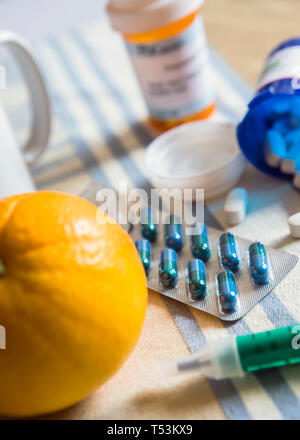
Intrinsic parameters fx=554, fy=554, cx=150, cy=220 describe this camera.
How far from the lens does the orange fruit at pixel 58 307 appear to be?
36 cm

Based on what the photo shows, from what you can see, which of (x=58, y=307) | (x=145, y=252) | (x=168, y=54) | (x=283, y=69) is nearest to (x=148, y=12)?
(x=168, y=54)

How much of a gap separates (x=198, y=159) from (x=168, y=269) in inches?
7.7

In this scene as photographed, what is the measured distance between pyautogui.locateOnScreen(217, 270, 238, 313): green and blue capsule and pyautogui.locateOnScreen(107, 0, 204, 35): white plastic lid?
1.07 ft

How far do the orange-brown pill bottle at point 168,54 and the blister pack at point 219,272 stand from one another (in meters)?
0.23

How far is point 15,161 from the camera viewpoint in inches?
24.1

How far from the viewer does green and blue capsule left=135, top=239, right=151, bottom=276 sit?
52 cm

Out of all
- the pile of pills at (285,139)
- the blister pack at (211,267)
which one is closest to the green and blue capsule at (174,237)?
the blister pack at (211,267)

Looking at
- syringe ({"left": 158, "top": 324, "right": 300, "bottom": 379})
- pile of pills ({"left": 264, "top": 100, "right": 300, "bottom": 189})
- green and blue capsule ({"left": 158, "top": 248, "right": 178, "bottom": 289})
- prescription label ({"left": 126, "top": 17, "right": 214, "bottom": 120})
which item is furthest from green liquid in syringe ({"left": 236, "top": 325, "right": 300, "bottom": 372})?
prescription label ({"left": 126, "top": 17, "right": 214, "bottom": 120})

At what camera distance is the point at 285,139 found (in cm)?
60

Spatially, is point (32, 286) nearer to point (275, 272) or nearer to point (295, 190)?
point (275, 272)

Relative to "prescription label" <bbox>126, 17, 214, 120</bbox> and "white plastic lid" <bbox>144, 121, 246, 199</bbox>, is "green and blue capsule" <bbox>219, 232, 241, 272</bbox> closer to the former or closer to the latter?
"white plastic lid" <bbox>144, 121, 246, 199</bbox>

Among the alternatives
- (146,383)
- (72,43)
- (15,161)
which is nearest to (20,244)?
(146,383)

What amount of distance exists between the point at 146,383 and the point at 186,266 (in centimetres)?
13

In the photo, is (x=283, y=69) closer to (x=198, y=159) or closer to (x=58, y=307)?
(x=198, y=159)
